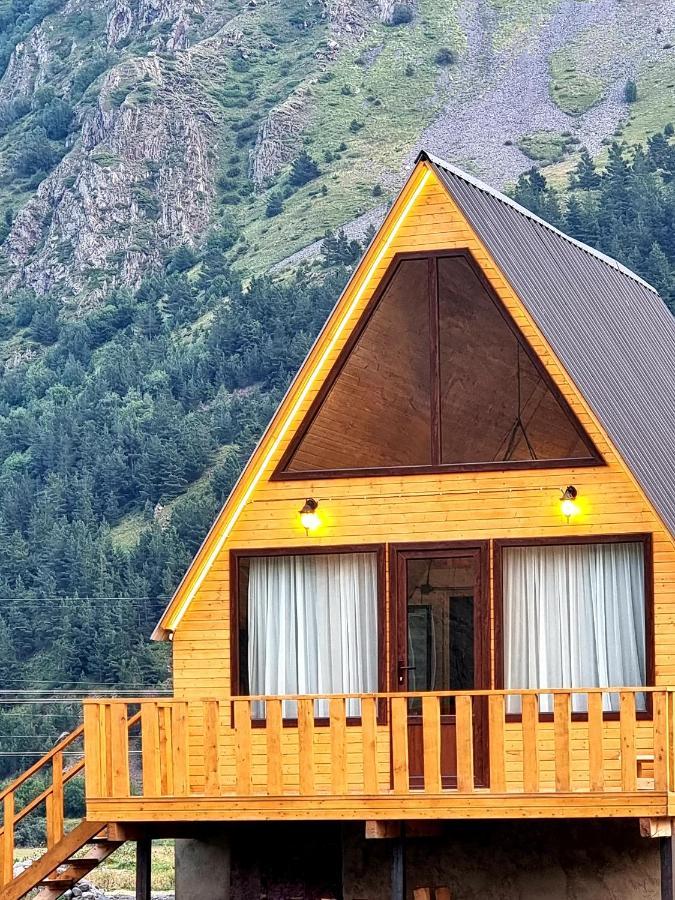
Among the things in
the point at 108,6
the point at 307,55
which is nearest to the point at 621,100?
the point at 307,55

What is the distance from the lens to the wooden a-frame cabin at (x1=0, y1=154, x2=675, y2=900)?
1902cm

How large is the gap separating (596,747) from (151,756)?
14.1 feet

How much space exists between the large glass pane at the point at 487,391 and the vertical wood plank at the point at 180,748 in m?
3.59

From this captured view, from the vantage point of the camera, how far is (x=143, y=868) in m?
20.3

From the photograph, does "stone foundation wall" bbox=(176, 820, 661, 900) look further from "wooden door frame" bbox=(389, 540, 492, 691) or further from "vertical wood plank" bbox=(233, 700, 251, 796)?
"vertical wood plank" bbox=(233, 700, 251, 796)

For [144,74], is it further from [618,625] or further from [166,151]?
[618,625]

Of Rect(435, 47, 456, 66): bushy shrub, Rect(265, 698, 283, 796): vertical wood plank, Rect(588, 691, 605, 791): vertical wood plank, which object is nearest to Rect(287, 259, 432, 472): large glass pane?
Rect(265, 698, 283, 796): vertical wood plank

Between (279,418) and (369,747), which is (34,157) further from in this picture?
(369,747)

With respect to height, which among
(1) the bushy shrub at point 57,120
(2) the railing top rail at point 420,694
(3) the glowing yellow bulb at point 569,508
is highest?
(1) the bushy shrub at point 57,120

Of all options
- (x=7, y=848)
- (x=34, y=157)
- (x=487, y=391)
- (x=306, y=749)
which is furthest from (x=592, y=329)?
(x=34, y=157)

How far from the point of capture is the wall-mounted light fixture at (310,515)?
20.1 m

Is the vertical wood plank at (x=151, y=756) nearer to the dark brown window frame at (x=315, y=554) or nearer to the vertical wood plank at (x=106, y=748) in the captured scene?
the vertical wood plank at (x=106, y=748)

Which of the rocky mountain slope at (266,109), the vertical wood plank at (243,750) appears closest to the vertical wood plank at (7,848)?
the vertical wood plank at (243,750)

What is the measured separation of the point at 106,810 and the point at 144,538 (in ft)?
181
